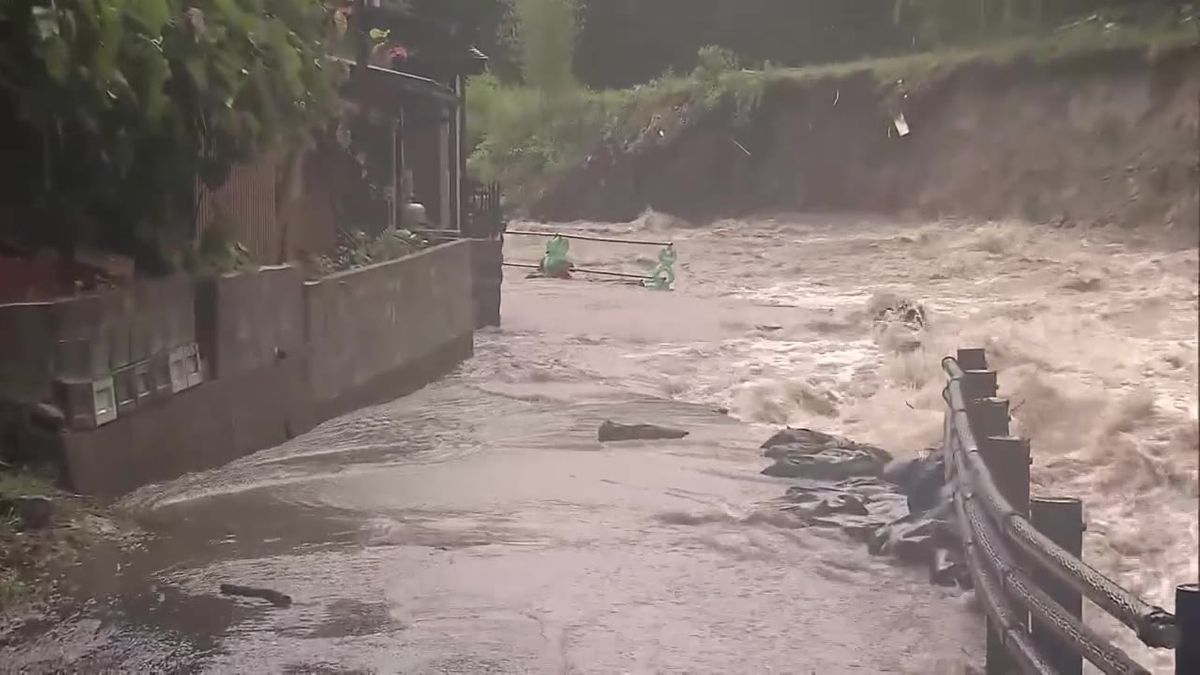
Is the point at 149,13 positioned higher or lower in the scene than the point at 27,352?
higher

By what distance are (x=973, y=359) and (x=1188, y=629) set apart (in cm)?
282

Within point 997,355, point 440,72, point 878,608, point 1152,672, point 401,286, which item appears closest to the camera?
point 1152,672

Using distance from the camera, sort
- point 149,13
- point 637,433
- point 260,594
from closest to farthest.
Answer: point 260,594 → point 149,13 → point 637,433

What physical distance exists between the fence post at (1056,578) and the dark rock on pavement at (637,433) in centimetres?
364

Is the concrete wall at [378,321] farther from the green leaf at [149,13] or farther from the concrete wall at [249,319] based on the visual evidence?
the green leaf at [149,13]

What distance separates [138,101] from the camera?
4863 millimetres

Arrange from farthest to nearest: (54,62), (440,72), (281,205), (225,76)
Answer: (440,72)
(281,205)
(225,76)
(54,62)

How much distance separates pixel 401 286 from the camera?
26.6ft

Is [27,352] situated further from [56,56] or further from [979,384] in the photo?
[979,384]

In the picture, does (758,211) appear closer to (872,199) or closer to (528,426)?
(872,199)

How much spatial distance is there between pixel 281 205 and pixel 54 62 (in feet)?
7.14

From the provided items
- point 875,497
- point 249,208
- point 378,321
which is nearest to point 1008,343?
point 875,497

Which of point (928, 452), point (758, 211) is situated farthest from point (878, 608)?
point (758, 211)

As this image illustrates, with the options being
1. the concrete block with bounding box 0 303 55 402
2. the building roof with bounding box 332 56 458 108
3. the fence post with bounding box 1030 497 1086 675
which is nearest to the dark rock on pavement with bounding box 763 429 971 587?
the fence post with bounding box 1030 497 1086 675
